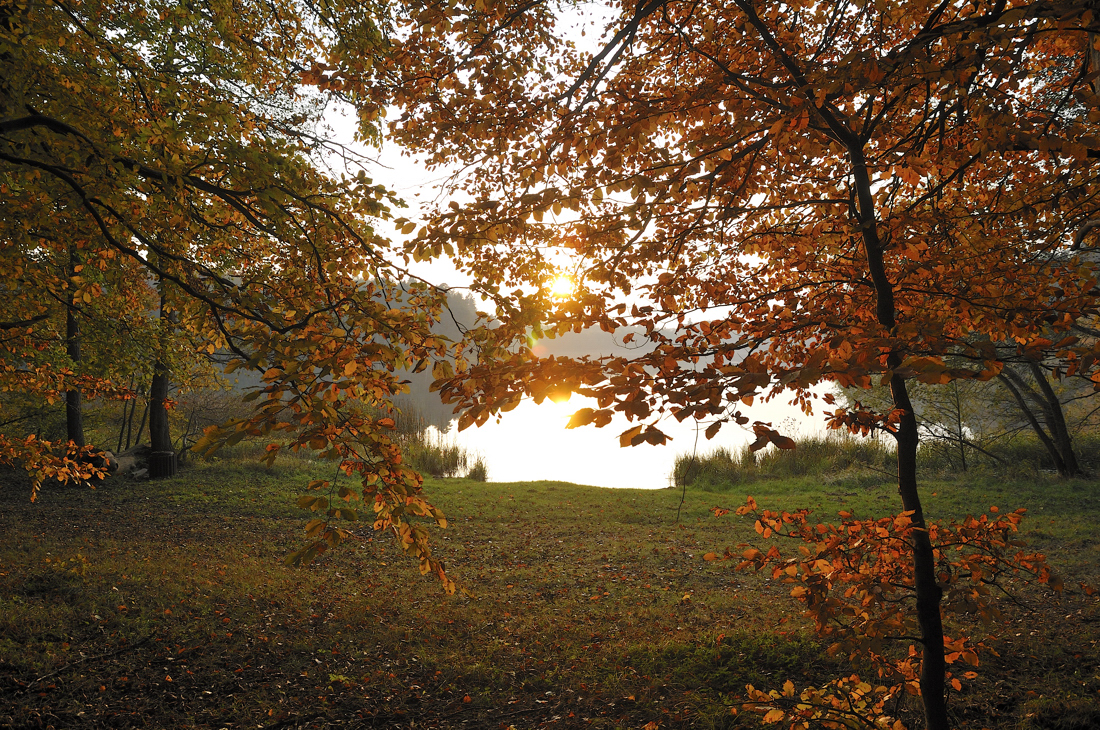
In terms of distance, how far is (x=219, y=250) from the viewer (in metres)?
7.42

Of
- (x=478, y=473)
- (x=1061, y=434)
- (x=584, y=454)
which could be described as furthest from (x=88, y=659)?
(x=584, y=454)

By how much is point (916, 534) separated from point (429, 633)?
455 cm

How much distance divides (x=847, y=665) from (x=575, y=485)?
406 inches

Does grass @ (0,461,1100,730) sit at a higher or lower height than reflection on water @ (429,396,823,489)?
lower

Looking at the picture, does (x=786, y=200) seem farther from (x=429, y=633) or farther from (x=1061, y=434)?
(x=1061, y=434)

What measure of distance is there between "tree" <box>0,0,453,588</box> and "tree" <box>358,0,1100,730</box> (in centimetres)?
67

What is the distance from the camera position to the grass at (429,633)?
4211mm

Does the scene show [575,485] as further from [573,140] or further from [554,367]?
[554,367]

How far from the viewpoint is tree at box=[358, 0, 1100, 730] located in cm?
203

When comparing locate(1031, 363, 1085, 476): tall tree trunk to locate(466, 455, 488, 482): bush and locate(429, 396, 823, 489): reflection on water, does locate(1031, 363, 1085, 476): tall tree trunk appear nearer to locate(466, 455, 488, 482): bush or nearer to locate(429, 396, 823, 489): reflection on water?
locate(429, 396, 823, 489): reflection on water

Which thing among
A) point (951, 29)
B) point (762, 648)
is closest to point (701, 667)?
point (762, 648)

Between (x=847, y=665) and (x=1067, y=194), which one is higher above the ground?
(x=1067, y=194)

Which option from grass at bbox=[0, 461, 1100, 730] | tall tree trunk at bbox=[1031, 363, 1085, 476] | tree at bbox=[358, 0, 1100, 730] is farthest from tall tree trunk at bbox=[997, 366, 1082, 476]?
tree at bbox=[358, 0, 1100, 730]

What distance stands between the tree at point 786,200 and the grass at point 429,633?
233 centimetres
